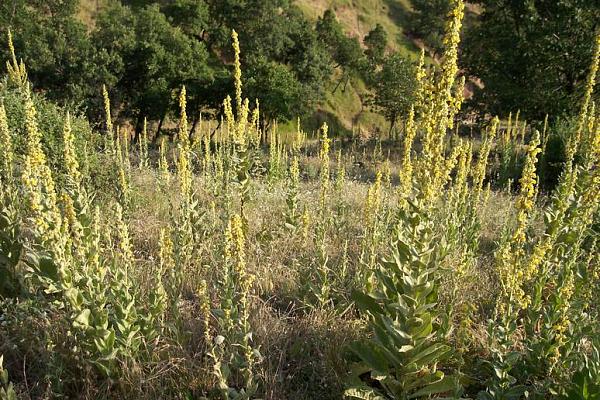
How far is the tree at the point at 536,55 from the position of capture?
14.9 m

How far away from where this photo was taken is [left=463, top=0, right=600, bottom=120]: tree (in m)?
14.9

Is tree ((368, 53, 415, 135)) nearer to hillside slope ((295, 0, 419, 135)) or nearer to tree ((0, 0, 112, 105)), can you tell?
hillside slope ((295, 0, 419, 135))

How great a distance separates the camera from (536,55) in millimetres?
15812

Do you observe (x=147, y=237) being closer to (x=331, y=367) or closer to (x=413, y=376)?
(x=331, y=367)

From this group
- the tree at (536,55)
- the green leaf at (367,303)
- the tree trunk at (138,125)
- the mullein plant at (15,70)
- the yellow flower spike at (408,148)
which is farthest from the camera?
the tree trunk at (138,125)

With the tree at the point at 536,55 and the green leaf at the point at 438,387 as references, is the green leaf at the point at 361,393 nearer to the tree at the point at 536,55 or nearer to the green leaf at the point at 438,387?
the green leaf at the point at 438,387

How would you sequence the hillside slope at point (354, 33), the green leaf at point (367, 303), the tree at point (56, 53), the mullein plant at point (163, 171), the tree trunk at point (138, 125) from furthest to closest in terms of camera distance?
the hillside slope at point (354, 33), the tree trunk at point (138, 125), the tree at point (56, 53), the mullein plant at point (163, 171), the green leaf at point (367, 303)

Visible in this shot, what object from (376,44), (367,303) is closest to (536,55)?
(367,303)

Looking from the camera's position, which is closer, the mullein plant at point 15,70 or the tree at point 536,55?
the mullein plant at point 15,70

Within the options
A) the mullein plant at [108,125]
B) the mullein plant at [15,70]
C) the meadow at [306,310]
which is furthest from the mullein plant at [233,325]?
the mullein plant at [108,125]

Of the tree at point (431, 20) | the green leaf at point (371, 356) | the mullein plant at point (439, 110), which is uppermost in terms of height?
the tree at point (431, 20)

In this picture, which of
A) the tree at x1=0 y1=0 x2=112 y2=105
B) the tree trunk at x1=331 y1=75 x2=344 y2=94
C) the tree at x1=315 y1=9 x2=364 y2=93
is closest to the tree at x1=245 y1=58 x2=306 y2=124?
the tree at x1=0 y1=0 x2=112 y2=105

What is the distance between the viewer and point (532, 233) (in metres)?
6.18

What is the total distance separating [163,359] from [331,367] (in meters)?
1.32
